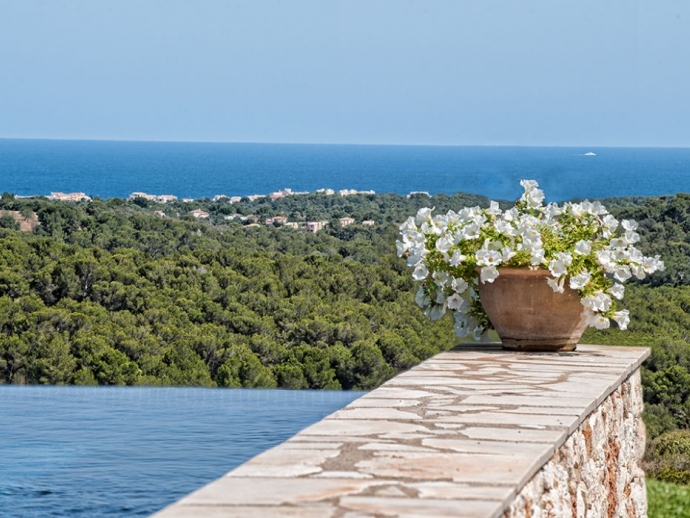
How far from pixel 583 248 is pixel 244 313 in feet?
29.8

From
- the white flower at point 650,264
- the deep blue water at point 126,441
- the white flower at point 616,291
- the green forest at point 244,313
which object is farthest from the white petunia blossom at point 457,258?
the green forest at point 244,313

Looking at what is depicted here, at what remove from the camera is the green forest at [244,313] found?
1212 cm

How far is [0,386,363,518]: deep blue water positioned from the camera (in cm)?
529

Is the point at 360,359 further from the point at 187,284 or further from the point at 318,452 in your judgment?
the point at 318,452

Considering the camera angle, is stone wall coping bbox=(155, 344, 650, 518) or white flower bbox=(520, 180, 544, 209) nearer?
stone wall coping bbox=(155, 344, 650, 518)

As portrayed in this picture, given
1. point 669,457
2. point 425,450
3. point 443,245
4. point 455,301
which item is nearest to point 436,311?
point 455,301

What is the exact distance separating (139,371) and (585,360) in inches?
323

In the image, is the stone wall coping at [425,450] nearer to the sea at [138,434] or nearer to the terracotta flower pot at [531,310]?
the terracotta flower pot at [531,310]

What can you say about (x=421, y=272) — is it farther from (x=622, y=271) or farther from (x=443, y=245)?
(x=622, y=271)

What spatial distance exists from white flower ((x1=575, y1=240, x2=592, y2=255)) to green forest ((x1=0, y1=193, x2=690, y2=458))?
285 inches

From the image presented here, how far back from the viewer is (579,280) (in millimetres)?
4379

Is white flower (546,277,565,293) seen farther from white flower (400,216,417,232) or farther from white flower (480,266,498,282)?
white flower (400,216,417,232)

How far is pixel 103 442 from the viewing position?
6535mm

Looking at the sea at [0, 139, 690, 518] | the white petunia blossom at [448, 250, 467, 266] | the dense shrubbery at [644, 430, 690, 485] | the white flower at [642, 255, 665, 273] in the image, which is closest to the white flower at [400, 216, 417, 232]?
the white petunia blossom at [448, 250, 467, 266]
